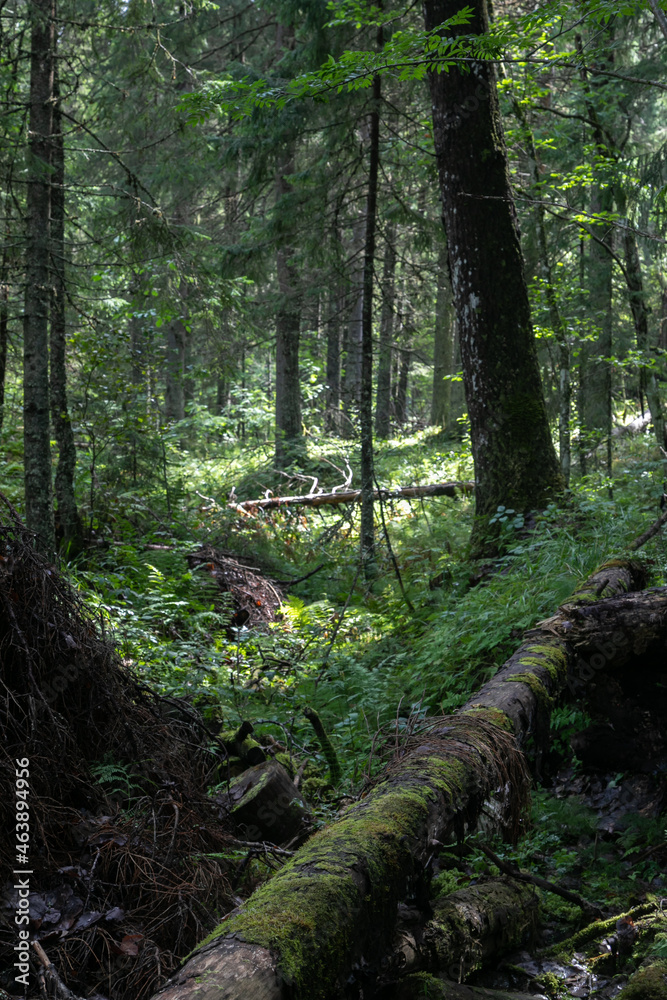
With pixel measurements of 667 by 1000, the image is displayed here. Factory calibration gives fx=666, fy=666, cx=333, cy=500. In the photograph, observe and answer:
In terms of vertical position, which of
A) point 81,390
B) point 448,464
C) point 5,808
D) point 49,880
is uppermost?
point 81,390

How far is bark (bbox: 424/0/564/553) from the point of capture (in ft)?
23.1

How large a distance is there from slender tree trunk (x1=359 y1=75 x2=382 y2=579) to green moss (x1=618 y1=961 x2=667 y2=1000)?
A: 6856mm

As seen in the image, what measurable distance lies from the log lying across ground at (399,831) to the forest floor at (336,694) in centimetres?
31

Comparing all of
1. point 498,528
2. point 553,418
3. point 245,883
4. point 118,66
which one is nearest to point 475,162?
point 498,528

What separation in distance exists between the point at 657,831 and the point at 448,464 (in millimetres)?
11169

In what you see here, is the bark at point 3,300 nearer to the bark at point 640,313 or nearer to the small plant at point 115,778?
the small plant at point 115,778

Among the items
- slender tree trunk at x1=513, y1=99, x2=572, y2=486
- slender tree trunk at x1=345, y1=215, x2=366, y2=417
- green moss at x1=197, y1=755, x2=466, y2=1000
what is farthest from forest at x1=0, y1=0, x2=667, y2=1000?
slender tree trunk at x1=345, y1=215, x2=366, y2=417

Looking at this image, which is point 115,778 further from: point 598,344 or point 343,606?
point 598,344

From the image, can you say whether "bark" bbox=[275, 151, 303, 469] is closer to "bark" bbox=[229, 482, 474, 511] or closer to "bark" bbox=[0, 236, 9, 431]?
"bark" bbox=[229, 482, 474, 511]

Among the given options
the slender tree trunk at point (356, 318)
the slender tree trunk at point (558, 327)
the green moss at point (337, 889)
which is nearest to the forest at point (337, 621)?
the green moss at point (337, 889)

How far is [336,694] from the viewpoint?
5.71m

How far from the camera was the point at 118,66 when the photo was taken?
47.3ft

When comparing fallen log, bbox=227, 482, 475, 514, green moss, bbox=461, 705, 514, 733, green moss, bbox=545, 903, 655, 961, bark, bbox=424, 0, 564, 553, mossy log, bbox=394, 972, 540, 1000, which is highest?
bark, bbox=424, 0, 564, 553

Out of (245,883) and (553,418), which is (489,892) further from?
(553,418)
